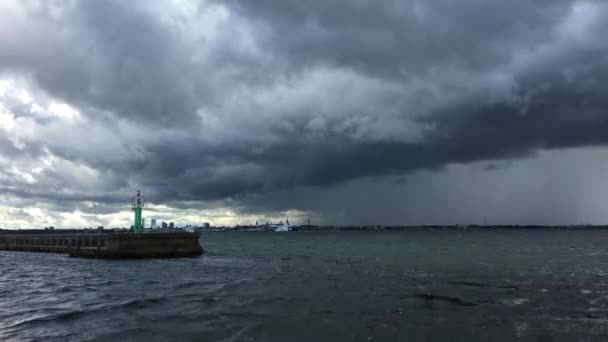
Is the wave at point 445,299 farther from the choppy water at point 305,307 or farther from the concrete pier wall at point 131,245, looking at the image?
the concrete pier wall at point 131,245

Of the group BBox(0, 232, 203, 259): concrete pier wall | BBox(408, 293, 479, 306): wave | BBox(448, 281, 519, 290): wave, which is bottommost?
BBox(448, 281, 519, 290): wave

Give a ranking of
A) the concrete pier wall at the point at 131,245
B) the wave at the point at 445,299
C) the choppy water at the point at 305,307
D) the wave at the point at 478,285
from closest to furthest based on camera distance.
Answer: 1. the choppy water at the point at 305,307
2. the wave at the point at 445,299
3. the wave at the point at 478,285
4. the concrete pier wall at the point at 131,245

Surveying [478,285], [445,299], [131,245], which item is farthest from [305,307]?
[131,245]

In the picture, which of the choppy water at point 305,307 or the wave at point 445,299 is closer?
the choppy water at point 305,307

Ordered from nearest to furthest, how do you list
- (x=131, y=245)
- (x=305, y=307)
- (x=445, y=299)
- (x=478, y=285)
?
(x=305, y=307)
(x=445, y=299)
(x=478, y=285)
(x=131, y=245)

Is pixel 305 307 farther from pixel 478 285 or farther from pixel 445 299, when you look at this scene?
pixel 478 285

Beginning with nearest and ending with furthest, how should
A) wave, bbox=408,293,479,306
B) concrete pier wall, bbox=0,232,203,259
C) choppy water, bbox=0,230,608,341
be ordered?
1. choppy water, bbox=0,230,608,341
2. wave, bbox=408,293,479,306
3. concrete pier wall, bbox=0,232,203,259

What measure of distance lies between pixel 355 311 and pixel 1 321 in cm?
1835

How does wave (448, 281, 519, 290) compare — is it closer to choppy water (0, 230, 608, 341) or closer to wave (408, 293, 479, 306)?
choppy water (0, 230, 608, 341)

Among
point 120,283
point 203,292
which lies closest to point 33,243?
point 120,283

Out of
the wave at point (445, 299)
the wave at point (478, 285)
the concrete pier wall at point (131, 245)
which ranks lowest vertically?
the wave at point (478, 285)

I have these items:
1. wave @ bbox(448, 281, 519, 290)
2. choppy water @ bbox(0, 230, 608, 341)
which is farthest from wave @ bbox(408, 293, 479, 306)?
wave @ bbox(448, 281, 519, 290)

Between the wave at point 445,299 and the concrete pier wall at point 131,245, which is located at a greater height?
the concrete pier wall at point 131,245

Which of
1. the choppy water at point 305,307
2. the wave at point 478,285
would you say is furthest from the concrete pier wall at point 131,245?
the wave at point 478,285
